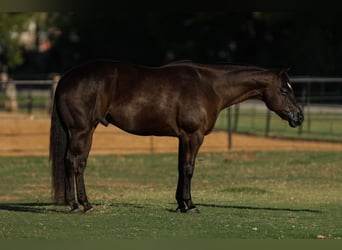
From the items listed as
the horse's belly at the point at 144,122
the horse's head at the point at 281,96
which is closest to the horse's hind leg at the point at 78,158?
the horse's belly at the point at 144,122

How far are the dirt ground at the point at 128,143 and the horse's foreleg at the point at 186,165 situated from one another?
37.1 feet

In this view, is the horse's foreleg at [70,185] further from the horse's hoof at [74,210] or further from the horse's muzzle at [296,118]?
the horse's muzzle at [296,118]

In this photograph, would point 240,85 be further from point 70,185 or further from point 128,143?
point 128,143

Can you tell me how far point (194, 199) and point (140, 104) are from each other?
2.87 metres

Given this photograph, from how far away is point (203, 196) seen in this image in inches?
571

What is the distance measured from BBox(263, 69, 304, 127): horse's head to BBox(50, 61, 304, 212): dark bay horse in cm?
2

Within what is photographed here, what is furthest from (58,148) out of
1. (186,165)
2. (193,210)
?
(193,210)

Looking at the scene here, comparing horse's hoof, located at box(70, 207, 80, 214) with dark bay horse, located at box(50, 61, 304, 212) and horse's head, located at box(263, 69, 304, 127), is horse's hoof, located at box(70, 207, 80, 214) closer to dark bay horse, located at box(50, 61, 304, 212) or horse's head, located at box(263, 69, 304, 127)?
dark bay horse, located at box(50, 61, 304, 212)

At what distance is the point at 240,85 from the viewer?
1198 centimetres

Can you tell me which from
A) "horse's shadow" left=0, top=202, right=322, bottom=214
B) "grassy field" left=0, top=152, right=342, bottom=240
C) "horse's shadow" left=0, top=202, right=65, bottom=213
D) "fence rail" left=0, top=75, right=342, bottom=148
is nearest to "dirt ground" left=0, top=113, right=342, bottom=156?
"fence rail" left=0, top=75, right=342, bottom=148

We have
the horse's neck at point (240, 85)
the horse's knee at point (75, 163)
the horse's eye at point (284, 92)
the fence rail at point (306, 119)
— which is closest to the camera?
the horse's knee at point (75, 163)

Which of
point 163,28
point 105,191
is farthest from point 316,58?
point 105,191

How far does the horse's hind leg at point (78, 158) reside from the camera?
450 inches

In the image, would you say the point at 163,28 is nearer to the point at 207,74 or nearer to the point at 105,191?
the point at 105,191
